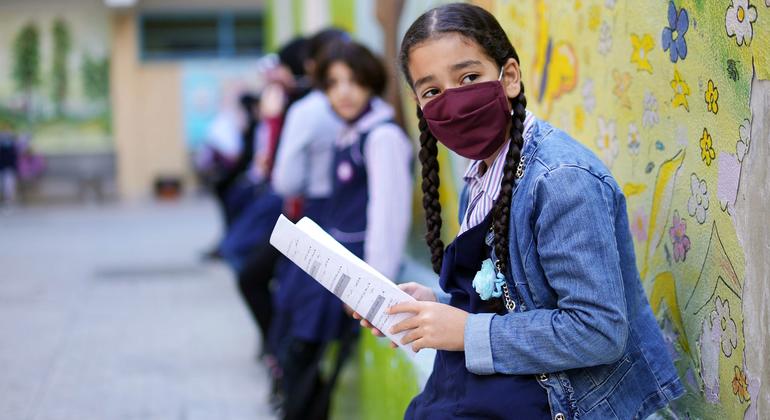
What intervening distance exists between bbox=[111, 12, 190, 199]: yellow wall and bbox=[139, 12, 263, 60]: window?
1.13 ft

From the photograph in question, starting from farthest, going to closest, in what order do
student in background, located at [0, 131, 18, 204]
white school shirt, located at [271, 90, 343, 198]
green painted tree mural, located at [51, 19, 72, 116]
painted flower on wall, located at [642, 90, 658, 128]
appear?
green painted tree mural, located at [51, 19, 72, 116] → student in background, located at [0, 131, 18, 204] → white school shirt, located at [271, 90, 343, 198] → painted flower on wall, located at [642, 90, 658, 128]

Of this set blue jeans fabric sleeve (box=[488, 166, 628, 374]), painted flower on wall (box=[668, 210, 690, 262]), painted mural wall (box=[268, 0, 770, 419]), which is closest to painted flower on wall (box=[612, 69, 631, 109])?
painted mural wall (box=[268, 0, 770, 419])

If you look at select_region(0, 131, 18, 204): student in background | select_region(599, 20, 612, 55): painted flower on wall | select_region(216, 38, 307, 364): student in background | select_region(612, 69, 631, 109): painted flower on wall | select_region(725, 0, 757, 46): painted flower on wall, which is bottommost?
select_region(0, 131, 18, 204): student in background

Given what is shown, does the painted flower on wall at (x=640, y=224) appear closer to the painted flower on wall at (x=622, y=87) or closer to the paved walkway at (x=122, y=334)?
the painted flower on wall at (x=622, y=87)

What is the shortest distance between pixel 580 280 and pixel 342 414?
3610mm

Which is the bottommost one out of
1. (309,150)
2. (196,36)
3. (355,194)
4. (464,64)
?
(355,194)

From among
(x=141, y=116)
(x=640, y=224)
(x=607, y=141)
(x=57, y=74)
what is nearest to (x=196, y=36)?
(x=141, y=116)

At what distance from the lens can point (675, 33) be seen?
2.25 metres

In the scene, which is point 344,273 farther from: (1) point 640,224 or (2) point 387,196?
(2) point 387,196

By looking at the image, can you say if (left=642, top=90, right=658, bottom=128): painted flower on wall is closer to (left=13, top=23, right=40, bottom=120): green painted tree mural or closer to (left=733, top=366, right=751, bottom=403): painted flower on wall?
(left=733, top=366, right=751, bottom=403): painted flower on wall

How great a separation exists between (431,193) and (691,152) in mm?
591

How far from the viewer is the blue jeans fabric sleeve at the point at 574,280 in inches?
70.0

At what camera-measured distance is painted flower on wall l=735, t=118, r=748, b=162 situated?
193 cm

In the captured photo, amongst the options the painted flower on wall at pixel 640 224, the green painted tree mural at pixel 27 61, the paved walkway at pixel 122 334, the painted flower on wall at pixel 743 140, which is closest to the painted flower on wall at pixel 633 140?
the painted flower on wall at pixel 640 224
